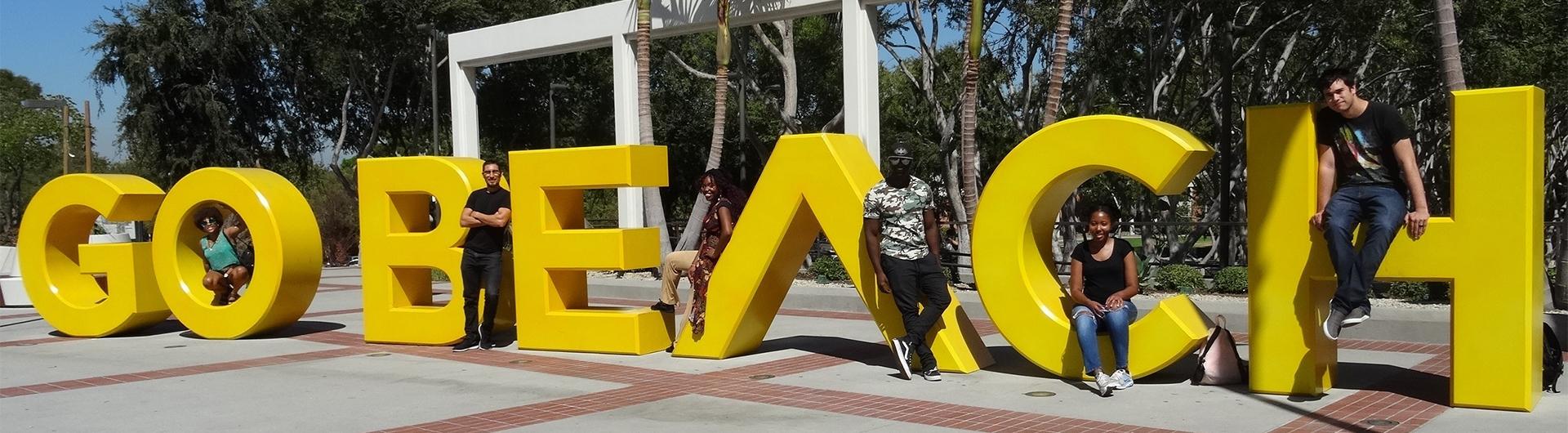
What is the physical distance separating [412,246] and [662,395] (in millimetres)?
4026

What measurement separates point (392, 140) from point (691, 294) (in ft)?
91.8

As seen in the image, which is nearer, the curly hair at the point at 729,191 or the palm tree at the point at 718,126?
the curly hair at the point at 729,191

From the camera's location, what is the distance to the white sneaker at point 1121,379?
804cm

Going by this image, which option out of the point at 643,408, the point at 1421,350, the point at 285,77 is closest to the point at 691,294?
the point at 643,408

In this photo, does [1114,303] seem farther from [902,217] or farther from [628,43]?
[628,43]

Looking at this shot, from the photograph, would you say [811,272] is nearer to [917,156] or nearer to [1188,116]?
[1188,116]

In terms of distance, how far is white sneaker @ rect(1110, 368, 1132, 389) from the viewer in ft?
26.4

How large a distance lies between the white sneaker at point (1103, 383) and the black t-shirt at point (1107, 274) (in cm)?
57

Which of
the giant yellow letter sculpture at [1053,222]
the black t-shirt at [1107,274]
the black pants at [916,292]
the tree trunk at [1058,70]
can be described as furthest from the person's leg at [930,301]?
the tree trunk at [1058,70]

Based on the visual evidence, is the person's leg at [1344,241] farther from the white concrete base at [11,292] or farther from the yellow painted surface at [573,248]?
the white concrete base at [11,292]

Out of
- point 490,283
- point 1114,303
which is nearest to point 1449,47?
point 1114,303

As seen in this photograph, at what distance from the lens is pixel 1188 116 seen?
86.0 ft

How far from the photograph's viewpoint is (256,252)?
11852 mm

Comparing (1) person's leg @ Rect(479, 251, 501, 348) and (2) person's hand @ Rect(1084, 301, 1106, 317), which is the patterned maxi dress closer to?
(1) person's leg @ Rect(479, 251, 501, 348)
